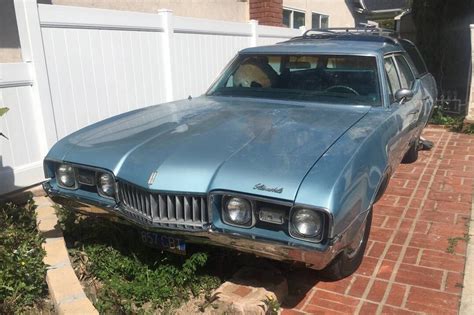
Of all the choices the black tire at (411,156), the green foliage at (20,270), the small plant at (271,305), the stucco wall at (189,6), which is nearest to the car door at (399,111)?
the black tire at (411,156)

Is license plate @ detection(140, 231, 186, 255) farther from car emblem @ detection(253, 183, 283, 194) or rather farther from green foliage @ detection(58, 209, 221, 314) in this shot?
car emblem @ detection(253, 183, 283, 194)

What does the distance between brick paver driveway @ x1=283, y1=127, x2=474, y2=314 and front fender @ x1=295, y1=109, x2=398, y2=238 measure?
651mm

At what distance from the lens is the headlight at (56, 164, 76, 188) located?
10.4 ft

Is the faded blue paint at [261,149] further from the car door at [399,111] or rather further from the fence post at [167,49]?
the fence post at [167,49]

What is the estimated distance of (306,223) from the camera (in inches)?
93.6

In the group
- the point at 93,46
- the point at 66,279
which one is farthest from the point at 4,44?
the point at 66,279

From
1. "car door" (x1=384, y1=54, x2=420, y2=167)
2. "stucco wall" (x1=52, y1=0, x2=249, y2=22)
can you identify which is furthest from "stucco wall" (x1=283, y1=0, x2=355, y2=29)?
"car door" (x1=384, y1=54, x2=420, y2=167)

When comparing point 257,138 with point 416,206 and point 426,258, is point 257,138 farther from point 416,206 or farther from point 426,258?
point 416,206

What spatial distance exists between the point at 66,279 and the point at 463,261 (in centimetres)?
301

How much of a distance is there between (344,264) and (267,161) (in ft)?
3.49

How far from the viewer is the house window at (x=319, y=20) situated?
14664mm

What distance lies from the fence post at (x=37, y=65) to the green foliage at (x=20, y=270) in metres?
1.33

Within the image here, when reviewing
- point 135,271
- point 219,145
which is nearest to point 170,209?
point 219,145

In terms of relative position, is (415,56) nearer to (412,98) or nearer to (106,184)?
(412,98)
